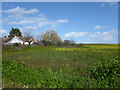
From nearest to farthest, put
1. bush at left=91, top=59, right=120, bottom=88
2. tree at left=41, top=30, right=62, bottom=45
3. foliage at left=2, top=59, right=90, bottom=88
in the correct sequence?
foliage at left=2, top=59, right=90, bottom=88, bush at left=91, top=59, right=120, bottom=88, tree at left=41, top=30, right=62, bottom=45

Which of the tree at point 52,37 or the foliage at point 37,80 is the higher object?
the tree at point 52,37

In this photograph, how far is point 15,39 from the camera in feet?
180

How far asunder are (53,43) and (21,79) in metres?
34.8

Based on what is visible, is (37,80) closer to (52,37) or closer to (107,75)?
(107,75)

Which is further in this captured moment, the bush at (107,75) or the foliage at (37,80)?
the bush at (107,75)

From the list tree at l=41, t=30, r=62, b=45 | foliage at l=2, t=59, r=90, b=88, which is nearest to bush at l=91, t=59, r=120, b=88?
foliage at l=2, t=59, r=90, b=88

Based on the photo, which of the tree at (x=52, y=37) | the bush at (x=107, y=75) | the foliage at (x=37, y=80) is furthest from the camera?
the tree at (x=52, y=37)

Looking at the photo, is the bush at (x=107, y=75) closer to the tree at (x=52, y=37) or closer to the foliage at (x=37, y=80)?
the foliage at (x=37, y=80)

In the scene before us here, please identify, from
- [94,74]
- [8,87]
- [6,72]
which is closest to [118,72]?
[94,74]

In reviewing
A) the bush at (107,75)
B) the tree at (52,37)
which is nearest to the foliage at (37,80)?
the bush at (107,75)

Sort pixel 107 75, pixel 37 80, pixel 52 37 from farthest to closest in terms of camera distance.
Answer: pixel 52 37 < pixel 107 75 < pixel 37 80

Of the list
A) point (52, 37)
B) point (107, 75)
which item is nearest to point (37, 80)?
point (107, 75)

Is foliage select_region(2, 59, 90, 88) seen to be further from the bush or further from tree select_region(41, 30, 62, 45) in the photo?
tree select_region(41, 30, 62, 45)

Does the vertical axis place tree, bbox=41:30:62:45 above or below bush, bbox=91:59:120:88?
above
